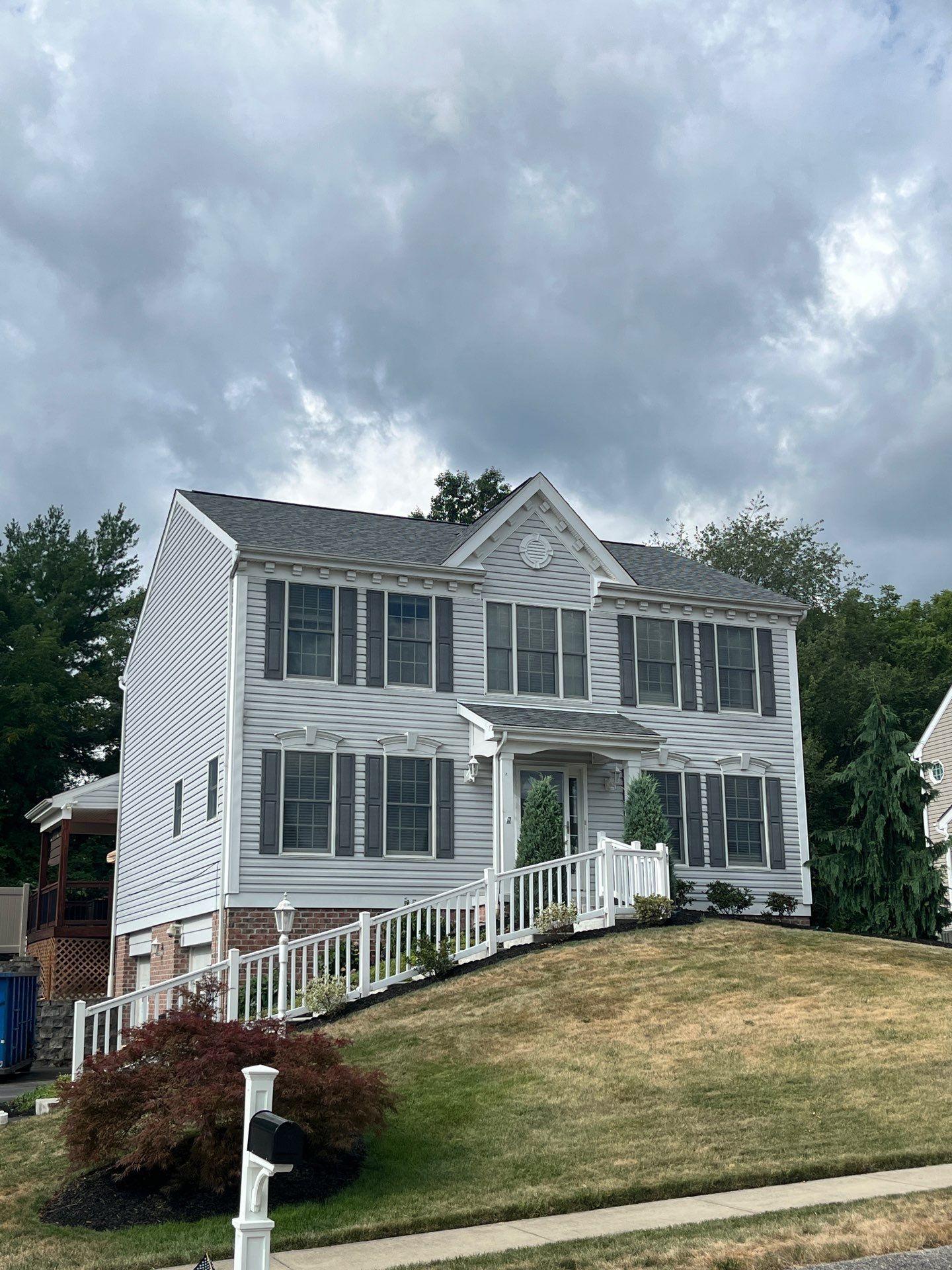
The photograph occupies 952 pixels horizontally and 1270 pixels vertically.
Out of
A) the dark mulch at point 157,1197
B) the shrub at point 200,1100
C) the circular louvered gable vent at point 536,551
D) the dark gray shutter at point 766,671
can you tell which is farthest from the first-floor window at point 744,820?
the dark mulch at point 157,1197

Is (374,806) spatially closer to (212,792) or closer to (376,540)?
(212,792)

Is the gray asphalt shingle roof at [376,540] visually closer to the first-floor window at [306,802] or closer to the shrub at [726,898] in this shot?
the first-floor window at [306,802]

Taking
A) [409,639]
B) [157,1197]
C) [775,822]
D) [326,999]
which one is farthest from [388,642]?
[157,1197]

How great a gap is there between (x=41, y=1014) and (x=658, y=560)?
15415mm

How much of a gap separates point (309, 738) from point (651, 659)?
6919 mm

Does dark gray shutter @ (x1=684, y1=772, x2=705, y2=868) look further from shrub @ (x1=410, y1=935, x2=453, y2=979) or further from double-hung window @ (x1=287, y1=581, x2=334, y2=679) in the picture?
shrub @ (x1=410, y1=935, x2=453, y2=979)

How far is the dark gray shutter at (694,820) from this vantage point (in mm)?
23141

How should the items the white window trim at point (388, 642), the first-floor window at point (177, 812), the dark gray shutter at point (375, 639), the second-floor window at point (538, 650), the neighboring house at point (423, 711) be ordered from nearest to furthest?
the neighboring house at point (423, 711), the dark gray shutter at point (375, 639), the white window trim at point (388, 642), the second-floor window at point (538, 650), the first-floor window at point (177, 812)

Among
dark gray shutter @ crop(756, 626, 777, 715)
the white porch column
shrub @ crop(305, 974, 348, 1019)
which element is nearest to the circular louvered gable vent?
the white porch column

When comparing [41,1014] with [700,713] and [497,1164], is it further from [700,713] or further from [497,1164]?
[497,1164]

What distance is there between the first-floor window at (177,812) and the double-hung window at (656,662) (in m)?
8.61

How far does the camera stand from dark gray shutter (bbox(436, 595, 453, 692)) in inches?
876

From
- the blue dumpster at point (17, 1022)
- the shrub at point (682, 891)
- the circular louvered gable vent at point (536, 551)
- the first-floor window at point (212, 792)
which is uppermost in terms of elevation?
the circular louvered gable vent at point (536, 551)

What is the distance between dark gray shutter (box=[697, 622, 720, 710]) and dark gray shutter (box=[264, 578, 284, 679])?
810cm
